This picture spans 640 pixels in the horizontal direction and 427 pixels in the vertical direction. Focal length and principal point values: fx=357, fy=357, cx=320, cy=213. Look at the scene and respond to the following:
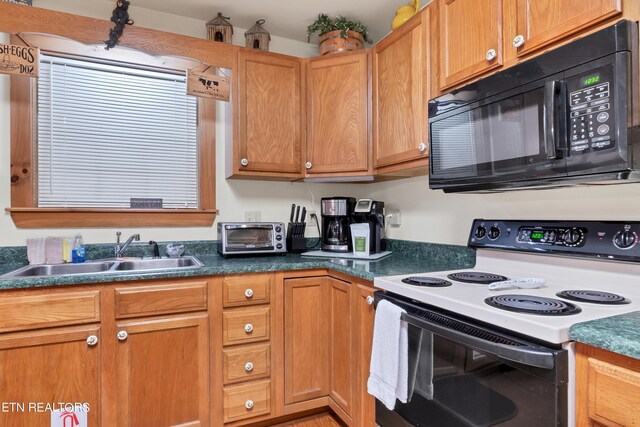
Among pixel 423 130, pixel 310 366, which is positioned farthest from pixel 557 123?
pixel 310 366

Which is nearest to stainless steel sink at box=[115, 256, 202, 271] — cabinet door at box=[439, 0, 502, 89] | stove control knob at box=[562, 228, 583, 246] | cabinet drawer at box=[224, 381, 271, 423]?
cabinet drawer at box=[224, 381, 271, 423]

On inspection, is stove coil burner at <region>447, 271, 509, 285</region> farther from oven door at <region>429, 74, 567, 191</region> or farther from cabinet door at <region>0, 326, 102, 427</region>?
cabinet door at <region>0, 326, 102, 427</region>

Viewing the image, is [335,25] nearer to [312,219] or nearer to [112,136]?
[312,219]

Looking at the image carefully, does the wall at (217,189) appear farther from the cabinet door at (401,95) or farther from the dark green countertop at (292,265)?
the cabinet door at (401,95)

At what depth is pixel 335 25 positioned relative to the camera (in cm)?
232

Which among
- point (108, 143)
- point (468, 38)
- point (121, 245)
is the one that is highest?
point (468, 38)

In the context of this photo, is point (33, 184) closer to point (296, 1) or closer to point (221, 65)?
point (221, 65)

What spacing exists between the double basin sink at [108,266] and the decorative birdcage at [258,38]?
1436 mm

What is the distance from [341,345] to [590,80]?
1.52 meters

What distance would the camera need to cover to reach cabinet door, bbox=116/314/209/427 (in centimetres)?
161

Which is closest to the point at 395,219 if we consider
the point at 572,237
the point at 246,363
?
the point at 572,237

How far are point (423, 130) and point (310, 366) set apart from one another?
1388 millimetres

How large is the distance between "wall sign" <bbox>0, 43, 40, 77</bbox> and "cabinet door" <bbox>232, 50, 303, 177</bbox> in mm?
976

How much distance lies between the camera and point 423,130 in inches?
67.7
